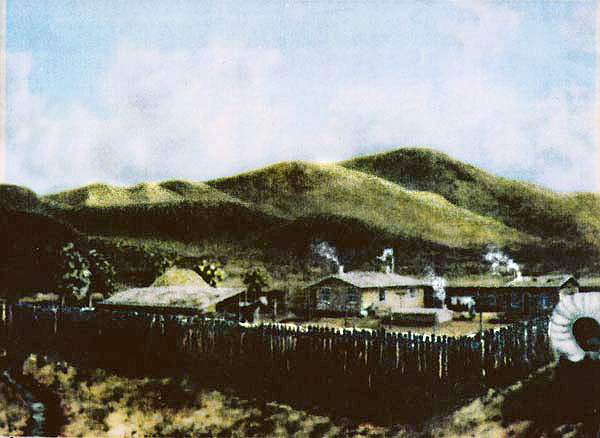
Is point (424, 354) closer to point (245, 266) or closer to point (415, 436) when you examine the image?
point (415, 436)

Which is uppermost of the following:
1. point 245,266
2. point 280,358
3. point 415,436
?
point 245,266

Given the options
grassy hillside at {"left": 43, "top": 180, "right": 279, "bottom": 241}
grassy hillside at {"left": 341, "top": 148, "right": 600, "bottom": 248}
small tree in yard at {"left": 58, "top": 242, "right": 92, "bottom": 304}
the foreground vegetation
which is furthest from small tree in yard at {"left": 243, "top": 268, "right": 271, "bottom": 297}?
small tree in yard at {"left": 58, "top": 242, "right": 92, "bottom": 304}

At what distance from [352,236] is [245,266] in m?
1.62

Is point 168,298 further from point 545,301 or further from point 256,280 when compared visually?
point 545,301

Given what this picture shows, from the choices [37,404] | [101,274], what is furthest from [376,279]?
[37,404]

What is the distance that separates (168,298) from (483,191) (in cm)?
500

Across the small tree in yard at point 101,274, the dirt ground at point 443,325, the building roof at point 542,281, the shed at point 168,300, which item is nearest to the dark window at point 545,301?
the building roof at point 542,281

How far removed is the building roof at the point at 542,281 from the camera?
7.73 metres

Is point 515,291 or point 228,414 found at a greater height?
point 515,291

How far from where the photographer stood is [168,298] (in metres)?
10.1

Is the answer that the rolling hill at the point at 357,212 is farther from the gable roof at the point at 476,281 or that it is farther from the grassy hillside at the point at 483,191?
the gable roof at the point at 476,281

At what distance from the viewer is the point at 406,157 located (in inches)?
330

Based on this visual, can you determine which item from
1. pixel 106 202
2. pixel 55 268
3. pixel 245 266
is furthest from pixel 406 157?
pixel 55 268

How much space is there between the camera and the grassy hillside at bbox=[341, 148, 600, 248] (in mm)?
7988
